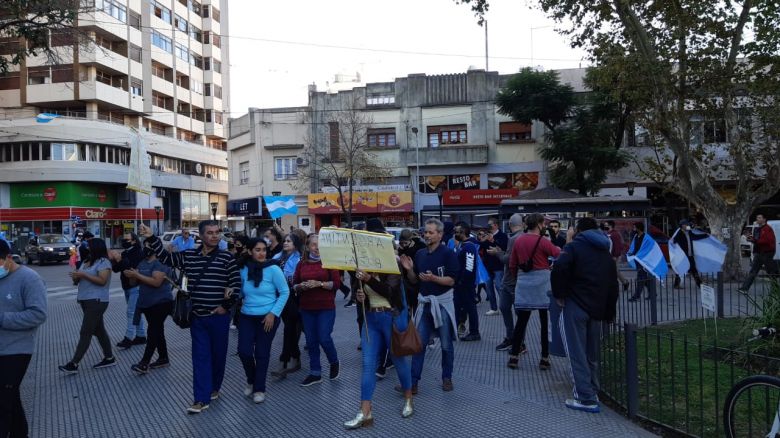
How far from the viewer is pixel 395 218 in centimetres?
3744

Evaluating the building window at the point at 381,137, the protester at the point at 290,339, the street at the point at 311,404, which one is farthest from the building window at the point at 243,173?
the protester at the point at 290,339

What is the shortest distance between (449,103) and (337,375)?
30837 millimetres

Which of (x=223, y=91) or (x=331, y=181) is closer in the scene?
(x=331, y=181)

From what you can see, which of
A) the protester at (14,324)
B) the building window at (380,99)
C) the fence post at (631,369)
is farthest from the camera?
the building window at (380,99)

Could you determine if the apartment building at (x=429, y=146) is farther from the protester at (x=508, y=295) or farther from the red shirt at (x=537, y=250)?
the red shirt at (x=537, y=250)

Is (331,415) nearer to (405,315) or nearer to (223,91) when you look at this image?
(405,315)

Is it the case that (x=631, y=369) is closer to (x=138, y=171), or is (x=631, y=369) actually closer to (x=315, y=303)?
(x=315, y=303)

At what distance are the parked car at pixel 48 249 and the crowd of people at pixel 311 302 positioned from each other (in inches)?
1076

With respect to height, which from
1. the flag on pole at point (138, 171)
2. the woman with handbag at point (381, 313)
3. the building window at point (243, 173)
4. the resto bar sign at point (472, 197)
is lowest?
the woman with handbag at point (381, 313)

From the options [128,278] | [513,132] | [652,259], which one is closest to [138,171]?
[128,278]

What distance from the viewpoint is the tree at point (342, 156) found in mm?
35344

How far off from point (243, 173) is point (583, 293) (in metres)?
38.8

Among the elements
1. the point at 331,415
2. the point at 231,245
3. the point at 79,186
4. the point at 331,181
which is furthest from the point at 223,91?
the point at 331,415

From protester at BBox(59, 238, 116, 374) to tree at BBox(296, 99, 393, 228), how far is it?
1033 inches
